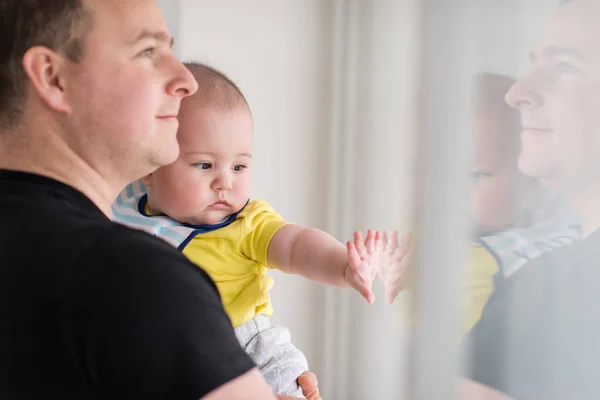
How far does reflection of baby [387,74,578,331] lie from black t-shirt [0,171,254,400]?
2.60 ft

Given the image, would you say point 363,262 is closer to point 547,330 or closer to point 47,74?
point 547,330

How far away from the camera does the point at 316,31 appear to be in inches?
88.9

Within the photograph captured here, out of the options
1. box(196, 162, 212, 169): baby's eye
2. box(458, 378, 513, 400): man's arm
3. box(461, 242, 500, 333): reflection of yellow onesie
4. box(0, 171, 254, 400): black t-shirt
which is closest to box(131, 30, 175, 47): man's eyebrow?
box(0, 171, 254, 400): black t-shirt

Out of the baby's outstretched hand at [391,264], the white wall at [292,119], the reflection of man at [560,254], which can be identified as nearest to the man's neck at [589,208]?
the reflection of man at [560,254]

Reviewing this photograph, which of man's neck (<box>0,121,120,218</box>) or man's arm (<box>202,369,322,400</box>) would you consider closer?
man's arm (<box>202,369,322,400</box>)

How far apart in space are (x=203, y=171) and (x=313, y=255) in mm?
279

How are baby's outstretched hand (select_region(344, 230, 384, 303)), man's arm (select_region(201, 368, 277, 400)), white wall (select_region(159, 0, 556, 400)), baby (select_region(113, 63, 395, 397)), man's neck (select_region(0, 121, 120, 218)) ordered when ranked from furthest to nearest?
white wall (select_region(159, 0, 556, 400)), baby (select_region(113, 63, 395, 397)), baby's outstretched hand (select_region(344, 230, 384, 303)), man's neck (select_region(0, 121, 120, 218)), man's arm (select_region(201, 368, 277, 400))

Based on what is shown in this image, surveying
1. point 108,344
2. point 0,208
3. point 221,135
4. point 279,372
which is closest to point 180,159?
point 221,135

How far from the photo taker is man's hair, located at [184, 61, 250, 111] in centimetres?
138

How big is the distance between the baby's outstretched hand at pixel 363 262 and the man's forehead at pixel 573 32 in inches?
20.5

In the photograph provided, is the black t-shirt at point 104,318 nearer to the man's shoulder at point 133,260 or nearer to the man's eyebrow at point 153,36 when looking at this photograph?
the man's shoulder at point 133,260

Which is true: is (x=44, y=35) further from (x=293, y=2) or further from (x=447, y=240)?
(x=293, y=2)

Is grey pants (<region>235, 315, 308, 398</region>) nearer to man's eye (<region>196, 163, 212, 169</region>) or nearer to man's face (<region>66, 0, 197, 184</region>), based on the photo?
man's eye (<region>196, 163, 212, 169</region>)

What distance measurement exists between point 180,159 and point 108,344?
0.78 meters
